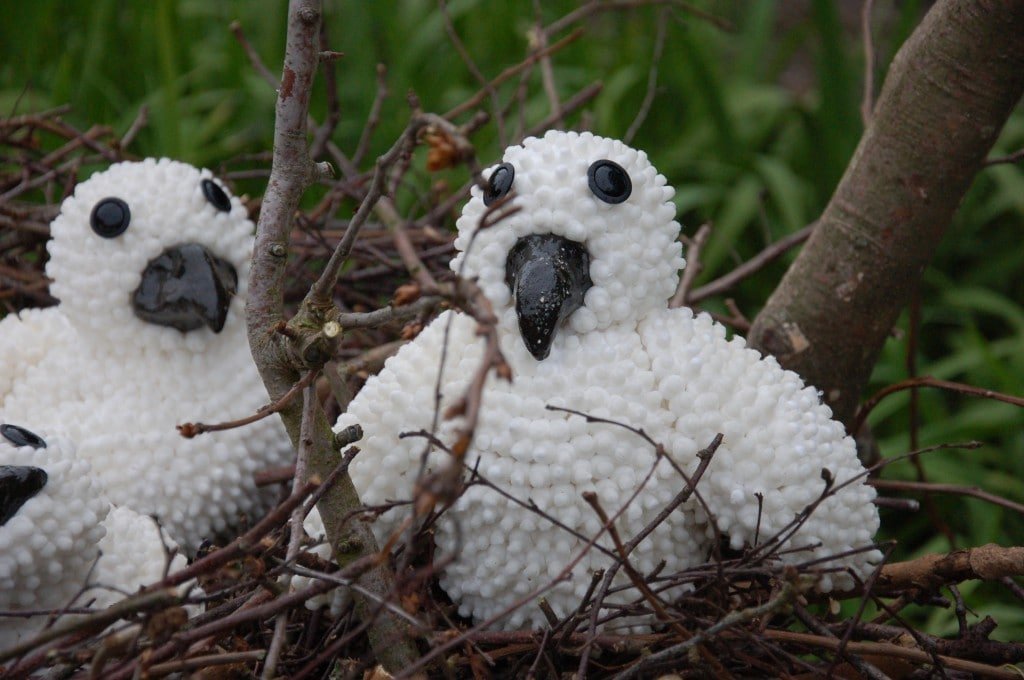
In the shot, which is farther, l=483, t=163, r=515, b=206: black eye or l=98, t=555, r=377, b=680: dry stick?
l=483, t=163, r=515, b=206: black eye

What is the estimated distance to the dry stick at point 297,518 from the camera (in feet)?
2.73

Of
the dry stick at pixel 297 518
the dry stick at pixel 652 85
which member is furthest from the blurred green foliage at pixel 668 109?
the dry stick at pixel 297 518

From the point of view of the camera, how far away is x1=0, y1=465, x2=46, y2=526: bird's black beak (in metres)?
0.97

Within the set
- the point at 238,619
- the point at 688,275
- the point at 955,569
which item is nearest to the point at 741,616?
the point at 955,569

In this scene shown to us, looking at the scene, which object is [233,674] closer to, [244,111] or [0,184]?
[0,184]

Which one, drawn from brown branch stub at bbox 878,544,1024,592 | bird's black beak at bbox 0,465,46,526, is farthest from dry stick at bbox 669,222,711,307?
bird's black beak at bbox 0,465,46,526

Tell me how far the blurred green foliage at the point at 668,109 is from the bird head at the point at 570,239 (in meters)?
1.35

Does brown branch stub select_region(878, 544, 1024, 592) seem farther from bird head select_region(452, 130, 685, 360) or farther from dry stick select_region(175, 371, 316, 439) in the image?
dry stick select_region(175, 371, 316, 439)

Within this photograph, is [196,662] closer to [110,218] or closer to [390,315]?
[390,315]

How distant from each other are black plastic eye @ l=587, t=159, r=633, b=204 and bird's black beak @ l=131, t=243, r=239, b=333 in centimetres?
52

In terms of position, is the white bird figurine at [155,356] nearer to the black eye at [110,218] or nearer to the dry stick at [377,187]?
the black eye at [110,218]

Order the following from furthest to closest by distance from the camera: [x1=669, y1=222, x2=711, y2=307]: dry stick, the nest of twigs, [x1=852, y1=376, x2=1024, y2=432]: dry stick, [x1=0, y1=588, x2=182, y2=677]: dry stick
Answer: [x1=669, y1=222, x2=711, y2=307]: dry stick < [x1=852, y1=376, x2=1024, y2=432]: dry stick < the nest of twigs < [x1=0, y1=588, x2=182, y2=677]: dry stick

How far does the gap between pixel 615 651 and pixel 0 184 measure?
133 cm

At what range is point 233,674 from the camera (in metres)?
0.99
